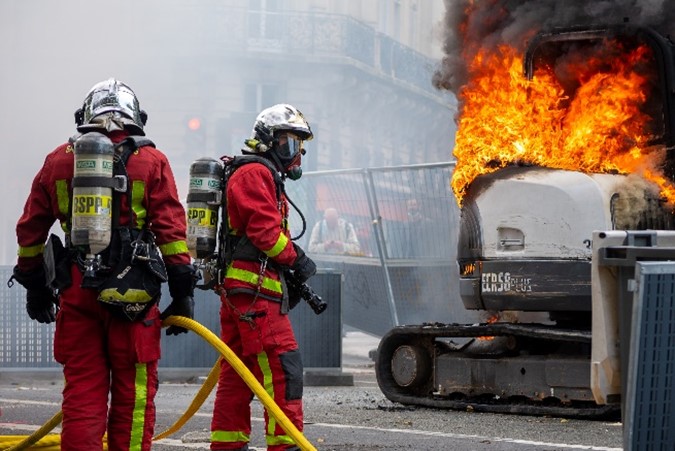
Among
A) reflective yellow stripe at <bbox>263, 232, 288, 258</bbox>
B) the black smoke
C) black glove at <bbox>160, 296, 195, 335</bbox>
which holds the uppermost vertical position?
the black smoke

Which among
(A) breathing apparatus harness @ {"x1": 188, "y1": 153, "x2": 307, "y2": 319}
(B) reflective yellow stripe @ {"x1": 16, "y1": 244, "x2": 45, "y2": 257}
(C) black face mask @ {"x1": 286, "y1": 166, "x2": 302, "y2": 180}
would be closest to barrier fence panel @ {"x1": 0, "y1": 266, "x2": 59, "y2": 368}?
(A) breathing apparatus harness @ {"x1": 188, "y1": 153, "x2": 307, "y2": 319}

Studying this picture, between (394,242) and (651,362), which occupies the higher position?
(394,242)

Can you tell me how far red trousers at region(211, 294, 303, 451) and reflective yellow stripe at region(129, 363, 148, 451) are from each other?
3.24 ft

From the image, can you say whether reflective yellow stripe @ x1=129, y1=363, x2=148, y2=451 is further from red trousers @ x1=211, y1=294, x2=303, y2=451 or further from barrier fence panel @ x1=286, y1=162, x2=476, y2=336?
barrier fence panel @ x1=286, y1=162, x2=476, y2=336

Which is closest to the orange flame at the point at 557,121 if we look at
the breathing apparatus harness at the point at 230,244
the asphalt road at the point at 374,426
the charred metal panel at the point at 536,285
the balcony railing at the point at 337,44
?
the charred metal panel at the point at 536,285

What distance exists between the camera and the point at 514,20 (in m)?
11.5

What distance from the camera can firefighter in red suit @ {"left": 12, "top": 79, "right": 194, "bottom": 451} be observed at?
21.3 ft

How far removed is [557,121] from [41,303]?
16.8 ft

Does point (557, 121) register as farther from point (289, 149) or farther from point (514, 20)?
point (289, 149)

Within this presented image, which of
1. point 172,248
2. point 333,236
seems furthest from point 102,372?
point 333,236

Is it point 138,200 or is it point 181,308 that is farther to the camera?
point 181,308

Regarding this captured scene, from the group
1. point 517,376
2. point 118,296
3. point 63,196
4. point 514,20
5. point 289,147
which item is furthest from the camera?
point 514,20

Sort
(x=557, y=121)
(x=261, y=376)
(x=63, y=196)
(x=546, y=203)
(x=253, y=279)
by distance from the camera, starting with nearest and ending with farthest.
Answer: (x=63, y=196)
(x=261, y=376)
(x=253, y=279)
(x=546, y=203)
(x=557, y=121)

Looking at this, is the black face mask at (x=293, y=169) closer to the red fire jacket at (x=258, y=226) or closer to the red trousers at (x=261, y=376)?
the red fire jacket at (x=258, y=226)
